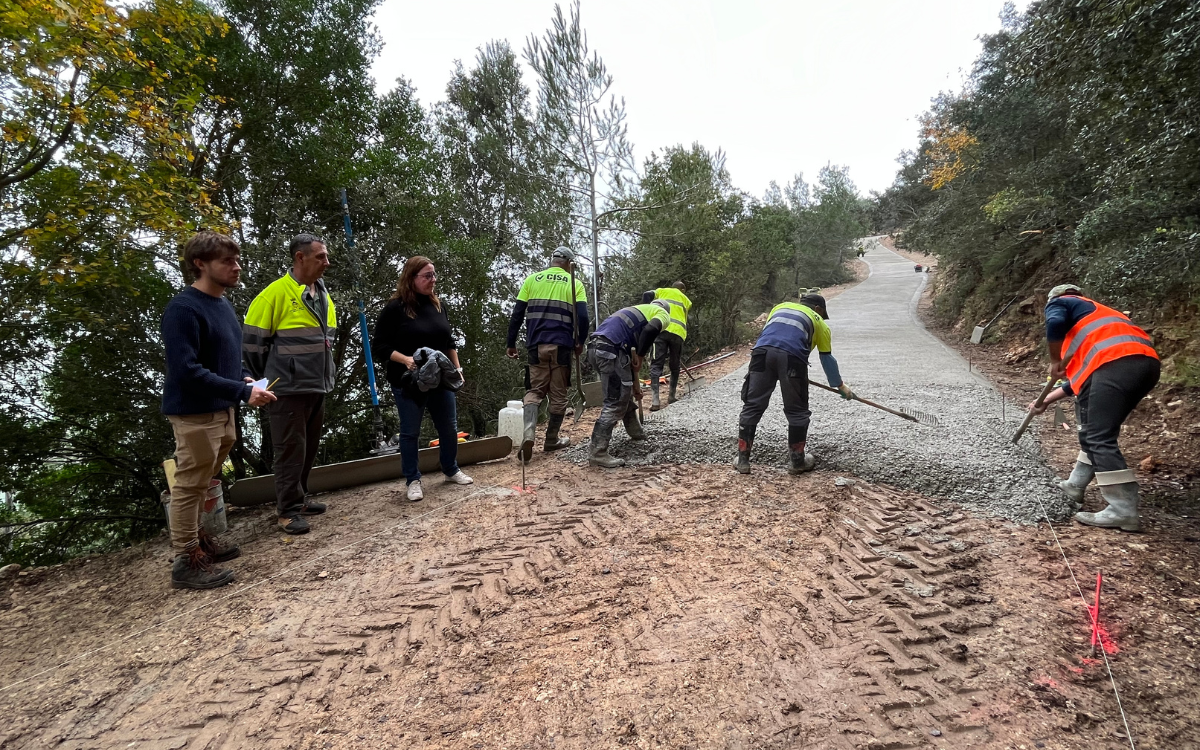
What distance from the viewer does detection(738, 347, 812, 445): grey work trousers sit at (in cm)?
392

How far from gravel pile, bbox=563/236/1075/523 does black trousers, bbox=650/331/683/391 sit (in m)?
0.44

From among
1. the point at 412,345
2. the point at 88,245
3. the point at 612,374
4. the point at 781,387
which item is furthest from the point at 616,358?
the point at 88,245

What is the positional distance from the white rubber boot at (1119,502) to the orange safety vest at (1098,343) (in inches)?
21.8

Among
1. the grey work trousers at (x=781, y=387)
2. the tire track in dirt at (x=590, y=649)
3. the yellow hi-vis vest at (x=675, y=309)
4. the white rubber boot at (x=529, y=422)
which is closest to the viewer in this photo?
the tire track in dirt at (x=590, y=649)

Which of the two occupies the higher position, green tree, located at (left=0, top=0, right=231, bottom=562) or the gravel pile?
green tree, located at (left=0, top=0, right=231, bottom=562)

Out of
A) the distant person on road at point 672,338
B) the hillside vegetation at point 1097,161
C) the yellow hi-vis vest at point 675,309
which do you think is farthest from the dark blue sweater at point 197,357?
the hillside vegetation at point 1097,161

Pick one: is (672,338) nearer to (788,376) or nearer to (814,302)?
(814,302)

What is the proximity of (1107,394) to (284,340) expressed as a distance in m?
4.87

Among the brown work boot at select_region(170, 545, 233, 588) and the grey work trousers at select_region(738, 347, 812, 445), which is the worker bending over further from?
the brown work boot at select_region(170, 545, 233, 588)

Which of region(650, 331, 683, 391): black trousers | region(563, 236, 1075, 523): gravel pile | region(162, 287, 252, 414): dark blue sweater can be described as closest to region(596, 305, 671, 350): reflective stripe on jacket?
region(563, 236, 1075, 523): gravel pile

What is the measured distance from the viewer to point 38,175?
3826mm

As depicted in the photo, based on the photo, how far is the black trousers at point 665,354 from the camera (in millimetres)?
6730

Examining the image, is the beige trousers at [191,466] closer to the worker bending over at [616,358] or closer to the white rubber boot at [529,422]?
the white rubber boot at [529,422]

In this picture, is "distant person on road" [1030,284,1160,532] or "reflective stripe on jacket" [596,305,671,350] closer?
"distant person on road" [1030,284,1160,532]
